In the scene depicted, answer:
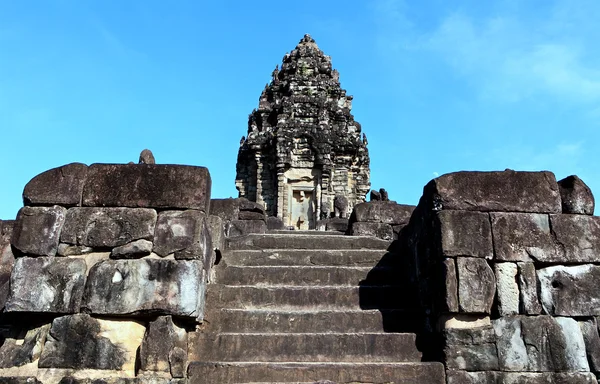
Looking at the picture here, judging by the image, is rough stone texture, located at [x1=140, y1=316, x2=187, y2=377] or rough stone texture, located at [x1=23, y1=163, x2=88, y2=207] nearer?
rough stone texture, located at [x1=140, y1=316, x2=187, y2=377]

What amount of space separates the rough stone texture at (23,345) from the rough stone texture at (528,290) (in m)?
4.24

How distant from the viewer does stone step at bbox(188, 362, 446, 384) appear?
4.31 metres

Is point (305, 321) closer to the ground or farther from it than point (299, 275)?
closer to the ground

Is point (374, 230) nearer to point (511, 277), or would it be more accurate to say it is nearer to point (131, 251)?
point (511, 277)

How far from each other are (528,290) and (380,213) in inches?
170

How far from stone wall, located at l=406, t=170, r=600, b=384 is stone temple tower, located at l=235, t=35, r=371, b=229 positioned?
1518 cm

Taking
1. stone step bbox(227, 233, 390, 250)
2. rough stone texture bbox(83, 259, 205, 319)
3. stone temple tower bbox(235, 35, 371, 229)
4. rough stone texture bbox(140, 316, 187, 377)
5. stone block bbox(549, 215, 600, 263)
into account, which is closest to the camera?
rough stone texture bbox(140, 316, 187, 377)

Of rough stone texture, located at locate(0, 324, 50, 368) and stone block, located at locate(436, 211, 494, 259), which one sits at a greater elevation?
stone block, located at locate(436, 211, 494, 259)

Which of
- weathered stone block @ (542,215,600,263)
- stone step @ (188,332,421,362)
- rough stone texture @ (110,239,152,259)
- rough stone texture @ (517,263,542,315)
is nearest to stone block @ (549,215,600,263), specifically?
weathered stone block @ (542,215,600,263)

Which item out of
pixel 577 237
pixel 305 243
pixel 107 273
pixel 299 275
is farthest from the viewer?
pixel 305 243

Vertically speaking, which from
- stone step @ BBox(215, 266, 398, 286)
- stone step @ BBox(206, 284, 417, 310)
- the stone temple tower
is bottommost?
stone step @ BBox(206, 284, 417, 310)

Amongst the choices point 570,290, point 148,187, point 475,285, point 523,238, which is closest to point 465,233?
point 475,285

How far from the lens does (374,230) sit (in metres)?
8.79

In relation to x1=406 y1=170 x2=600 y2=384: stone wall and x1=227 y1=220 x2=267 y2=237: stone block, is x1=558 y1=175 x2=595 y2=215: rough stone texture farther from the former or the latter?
x1=227 y1=220 x2=267 y2=237: stone block
